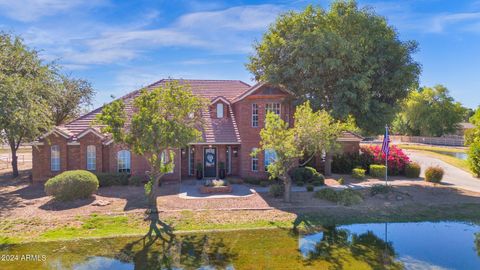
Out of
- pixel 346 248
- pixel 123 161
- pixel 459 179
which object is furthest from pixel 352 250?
pixel 459 179

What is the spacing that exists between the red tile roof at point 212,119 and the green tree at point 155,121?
5.63 metres

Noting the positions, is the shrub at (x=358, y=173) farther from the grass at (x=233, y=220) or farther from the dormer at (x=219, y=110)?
the dormer at (x=219, y=110)

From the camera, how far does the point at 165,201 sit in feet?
63.3

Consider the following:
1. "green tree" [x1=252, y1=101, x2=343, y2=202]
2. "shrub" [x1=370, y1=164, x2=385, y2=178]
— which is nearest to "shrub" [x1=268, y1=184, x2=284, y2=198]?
"green tree" [x1=252, y1=101, x2=343, y2=202]

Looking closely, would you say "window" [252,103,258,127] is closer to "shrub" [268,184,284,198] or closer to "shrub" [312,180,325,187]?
"shrub" [312,180,325,187]

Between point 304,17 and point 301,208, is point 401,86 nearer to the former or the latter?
point 304,17

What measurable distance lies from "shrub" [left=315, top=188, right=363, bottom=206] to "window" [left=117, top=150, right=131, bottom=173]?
13.6 metres

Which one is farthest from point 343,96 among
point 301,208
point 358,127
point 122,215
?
point 122,215

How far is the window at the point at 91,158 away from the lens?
2445 centimetres

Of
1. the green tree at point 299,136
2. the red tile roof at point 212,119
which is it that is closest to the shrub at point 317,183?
the green tree at point 299,136

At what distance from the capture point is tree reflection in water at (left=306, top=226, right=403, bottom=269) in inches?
489

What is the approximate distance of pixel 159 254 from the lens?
508 inches

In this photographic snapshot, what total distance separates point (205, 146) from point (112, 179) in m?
7.07

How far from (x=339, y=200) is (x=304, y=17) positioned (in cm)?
1334
